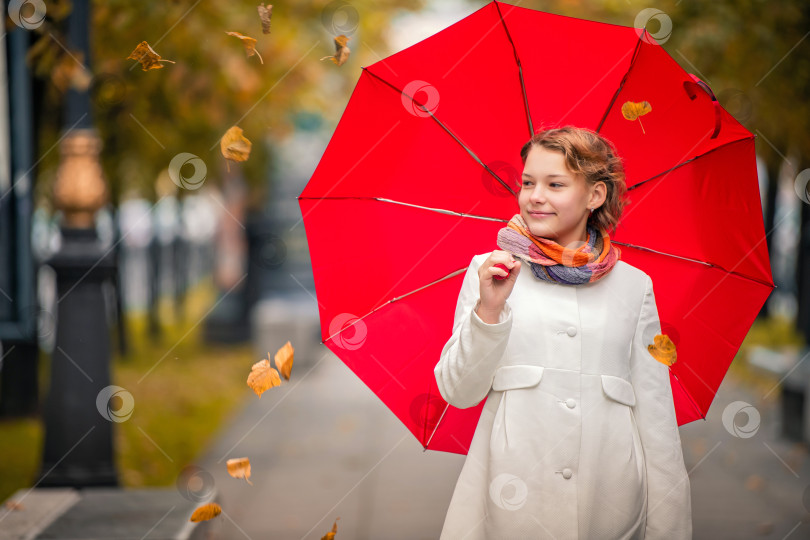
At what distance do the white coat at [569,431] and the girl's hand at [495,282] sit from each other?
0.60ft

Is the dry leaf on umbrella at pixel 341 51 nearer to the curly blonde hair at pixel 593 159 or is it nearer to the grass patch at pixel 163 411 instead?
the curly blonde hair at pixel 593 159

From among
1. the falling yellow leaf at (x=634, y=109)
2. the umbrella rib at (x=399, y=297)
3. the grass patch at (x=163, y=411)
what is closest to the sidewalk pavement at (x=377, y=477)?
the grass patch at (x=163, y=411)

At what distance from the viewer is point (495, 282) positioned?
2.39 m

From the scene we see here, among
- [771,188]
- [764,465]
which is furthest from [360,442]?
[771,188]

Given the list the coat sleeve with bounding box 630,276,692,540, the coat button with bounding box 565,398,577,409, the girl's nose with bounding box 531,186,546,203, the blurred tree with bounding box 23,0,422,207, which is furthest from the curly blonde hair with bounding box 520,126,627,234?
the blurred tree with bounding box 23,0,422,207

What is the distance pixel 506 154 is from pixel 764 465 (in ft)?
17.3

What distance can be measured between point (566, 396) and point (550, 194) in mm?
594

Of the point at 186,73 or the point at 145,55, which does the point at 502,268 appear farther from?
the point at 186,73

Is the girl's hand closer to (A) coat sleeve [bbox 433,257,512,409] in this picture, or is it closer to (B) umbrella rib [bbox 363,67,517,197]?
(A) coat sleeve [bbox 433,257,512,409]

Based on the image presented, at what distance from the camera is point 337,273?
293 centimetres

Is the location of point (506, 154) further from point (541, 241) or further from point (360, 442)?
point (360, 442)

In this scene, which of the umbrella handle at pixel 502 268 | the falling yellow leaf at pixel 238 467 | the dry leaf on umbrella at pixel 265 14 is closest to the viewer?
the umbrella handle at pixel 502 268

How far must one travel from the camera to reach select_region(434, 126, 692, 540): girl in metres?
2.59

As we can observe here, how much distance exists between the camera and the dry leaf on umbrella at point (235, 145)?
3.07 metres
